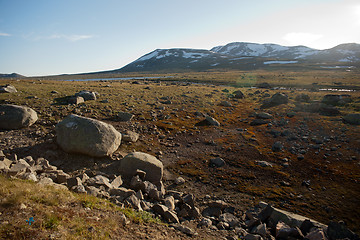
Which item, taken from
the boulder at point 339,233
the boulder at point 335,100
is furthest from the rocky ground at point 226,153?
the boulder at point 335,100

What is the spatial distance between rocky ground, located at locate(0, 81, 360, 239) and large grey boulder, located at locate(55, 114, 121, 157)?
0.63 meters

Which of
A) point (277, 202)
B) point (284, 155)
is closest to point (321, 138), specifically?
point (284, 155)

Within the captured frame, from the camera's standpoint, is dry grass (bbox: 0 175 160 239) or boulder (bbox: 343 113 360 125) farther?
boulder (bbox: 343 113 360 125)

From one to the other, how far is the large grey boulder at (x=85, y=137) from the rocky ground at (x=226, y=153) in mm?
630

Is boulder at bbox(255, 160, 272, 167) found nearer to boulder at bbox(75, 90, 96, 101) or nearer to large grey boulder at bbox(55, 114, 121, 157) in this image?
large grey boulder at bbox(55, 114, 121, 157)

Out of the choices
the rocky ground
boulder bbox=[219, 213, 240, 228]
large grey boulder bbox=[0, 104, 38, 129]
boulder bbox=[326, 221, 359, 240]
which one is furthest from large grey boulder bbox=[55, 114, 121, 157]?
boulder bbox=[326, 221, 359, 240]

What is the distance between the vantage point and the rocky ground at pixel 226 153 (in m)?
12.0

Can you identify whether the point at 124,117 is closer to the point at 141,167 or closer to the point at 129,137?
the point at 129,137

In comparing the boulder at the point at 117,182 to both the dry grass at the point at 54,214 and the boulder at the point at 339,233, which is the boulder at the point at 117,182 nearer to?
the dry grass at the point at 54,214

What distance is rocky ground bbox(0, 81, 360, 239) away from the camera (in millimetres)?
12008

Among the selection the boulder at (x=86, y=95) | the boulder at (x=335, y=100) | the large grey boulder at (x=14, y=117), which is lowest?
the boulder at (x=335, y=100)

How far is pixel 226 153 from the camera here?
18.2 m

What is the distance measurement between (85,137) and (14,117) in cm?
782

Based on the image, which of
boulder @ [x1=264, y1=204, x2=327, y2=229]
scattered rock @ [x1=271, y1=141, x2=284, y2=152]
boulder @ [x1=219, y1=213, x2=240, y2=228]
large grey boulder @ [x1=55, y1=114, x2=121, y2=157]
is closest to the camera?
boulder @ [x1=264, y1=204, x2=327, y2=229]
